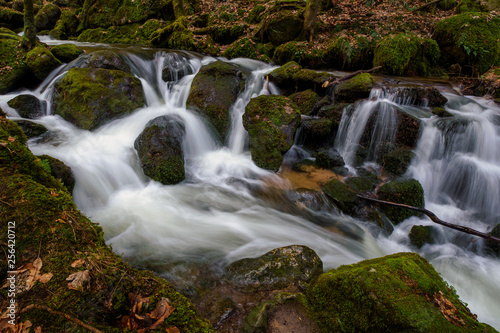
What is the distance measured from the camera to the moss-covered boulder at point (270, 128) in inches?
273

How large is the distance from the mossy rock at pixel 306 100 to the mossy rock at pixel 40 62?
9050mm

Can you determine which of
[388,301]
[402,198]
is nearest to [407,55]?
[402,198]

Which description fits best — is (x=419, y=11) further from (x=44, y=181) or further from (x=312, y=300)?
(x=44, y=181)

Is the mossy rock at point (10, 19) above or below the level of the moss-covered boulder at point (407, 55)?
above

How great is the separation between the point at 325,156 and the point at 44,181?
6.23 meters

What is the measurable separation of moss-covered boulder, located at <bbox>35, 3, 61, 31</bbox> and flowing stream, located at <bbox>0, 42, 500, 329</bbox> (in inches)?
623

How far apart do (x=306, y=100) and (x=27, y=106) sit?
8818 mm

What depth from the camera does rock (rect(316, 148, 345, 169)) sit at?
23.2ft

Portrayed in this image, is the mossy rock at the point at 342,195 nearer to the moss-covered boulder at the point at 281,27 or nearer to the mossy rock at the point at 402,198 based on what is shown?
the mossy rock at the point at 402,198

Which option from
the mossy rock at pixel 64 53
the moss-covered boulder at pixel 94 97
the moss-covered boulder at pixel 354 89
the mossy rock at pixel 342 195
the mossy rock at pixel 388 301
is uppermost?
the mossy rock at pixel 64 53

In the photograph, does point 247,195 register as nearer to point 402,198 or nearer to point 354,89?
point 402,198

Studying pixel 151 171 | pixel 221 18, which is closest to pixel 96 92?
pixel 151 171

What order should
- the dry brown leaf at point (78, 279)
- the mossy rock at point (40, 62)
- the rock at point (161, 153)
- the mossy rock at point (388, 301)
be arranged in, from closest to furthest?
the dry brown leaf at point (78, 279) → the mossy rock at point (388, 301) → the rock at point (161, 153) → the mossy rock at point (40, 62)

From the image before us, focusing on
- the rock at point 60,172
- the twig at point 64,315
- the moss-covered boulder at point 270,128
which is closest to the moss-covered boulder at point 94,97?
the rock at point 60,172
